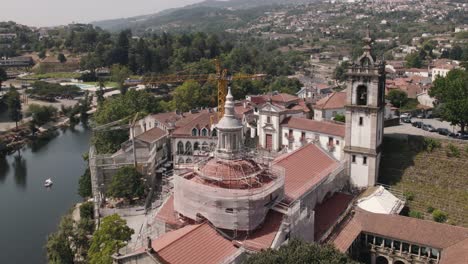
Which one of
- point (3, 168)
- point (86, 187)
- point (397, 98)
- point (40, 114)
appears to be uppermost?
point (397, 98)

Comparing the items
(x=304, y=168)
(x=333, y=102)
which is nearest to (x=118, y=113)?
(x=333, y=102)

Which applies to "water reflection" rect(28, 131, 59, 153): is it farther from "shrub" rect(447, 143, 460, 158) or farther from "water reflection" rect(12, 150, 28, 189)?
"shrub" rect(447, 143, 460, 158)

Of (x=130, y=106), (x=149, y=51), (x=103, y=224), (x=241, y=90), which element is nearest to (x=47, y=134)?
(x=130, y=106)

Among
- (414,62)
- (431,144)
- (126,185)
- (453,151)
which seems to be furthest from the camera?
(414,62)

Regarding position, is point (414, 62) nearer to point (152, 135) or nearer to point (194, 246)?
point (152, 135)

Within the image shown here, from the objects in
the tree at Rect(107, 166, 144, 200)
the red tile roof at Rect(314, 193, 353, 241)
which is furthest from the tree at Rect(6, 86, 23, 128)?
the red tile roof at Rect(314, 193, 353, 241)

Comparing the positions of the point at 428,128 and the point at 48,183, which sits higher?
the point at 428,128

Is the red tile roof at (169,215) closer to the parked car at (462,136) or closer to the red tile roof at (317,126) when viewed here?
the red tile roof at (317,126)

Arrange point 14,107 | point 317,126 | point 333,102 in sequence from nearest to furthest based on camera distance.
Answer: point 317,126, point 333,102, point 14,107
